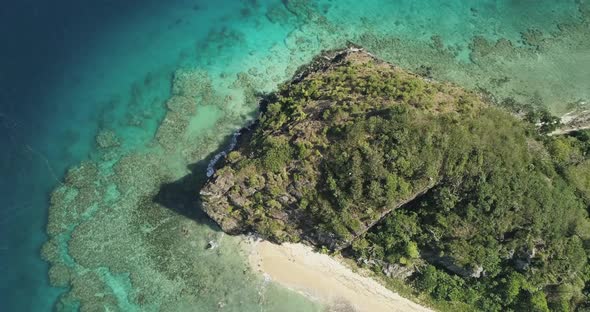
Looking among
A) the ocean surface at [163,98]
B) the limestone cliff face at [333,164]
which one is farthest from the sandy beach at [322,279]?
the limestone cliff face at [333,164]

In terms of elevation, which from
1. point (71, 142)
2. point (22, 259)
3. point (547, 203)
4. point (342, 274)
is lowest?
point (22, 259)

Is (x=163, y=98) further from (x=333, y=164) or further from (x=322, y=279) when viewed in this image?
(x=322, y=279)

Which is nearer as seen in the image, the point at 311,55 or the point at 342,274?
the point at 342,274

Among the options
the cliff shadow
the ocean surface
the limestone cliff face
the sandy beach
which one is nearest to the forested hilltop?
the limestone cliff face

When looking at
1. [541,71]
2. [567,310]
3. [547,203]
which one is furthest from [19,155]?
[541,71]

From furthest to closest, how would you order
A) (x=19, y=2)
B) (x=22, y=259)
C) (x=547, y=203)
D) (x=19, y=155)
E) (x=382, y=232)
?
(x=19, y=2)
(x=19, y=155)
(x=22, y=259)
(x=382, y=232)
(x=547, y=203)

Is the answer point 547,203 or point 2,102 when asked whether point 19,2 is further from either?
point 547,203

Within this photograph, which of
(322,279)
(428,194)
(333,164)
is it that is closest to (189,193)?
(322,279)

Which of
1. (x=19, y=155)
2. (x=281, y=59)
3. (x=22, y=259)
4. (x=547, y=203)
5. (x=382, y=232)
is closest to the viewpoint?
(x=547, y=203)
